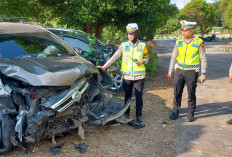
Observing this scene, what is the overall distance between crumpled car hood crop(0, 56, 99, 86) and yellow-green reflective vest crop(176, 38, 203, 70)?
214 cm

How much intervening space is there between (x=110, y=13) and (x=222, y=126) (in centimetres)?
712

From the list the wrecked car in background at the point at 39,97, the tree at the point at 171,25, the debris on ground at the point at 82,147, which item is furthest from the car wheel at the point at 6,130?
the tree at the point at 171,25

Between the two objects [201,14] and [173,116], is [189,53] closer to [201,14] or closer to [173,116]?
[173,116]

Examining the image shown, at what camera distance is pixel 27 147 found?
396 centimetres

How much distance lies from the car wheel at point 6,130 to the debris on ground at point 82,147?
1.01 metres

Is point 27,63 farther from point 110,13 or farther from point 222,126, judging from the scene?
point 110,13

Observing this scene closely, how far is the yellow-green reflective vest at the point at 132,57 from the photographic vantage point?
509cm

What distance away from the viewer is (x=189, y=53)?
527cm

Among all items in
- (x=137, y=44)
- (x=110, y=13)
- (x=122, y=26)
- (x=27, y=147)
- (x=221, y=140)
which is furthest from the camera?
(x=122, y=26)

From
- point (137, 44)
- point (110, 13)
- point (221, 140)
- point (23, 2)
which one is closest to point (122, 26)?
point (110, 13)

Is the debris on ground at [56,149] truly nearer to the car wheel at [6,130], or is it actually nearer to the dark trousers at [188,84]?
the car wheel at [6,130]

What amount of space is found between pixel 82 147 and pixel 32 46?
2.01 m

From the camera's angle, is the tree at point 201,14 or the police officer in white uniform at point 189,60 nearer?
the police officer in white uniform at point 189,60

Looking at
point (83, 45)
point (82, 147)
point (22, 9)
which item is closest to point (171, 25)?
point (22, 9)
